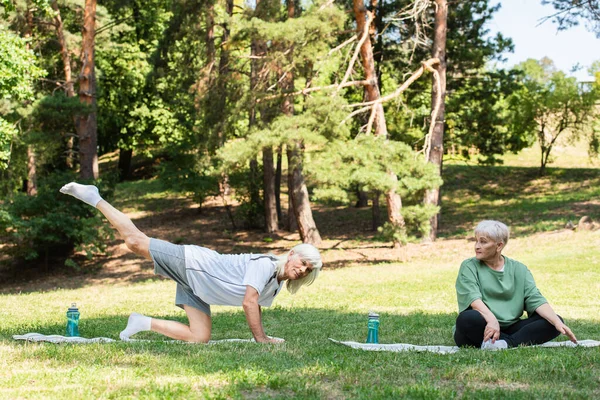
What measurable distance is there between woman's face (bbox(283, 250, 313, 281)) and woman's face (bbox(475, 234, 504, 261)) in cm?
155

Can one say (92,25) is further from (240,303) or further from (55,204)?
(240,303)

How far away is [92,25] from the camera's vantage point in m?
23.5

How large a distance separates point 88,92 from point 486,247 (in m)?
19.9

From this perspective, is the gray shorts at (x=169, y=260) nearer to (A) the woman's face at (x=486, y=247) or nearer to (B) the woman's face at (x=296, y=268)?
(B) the woman's face at (x=296, y=268)

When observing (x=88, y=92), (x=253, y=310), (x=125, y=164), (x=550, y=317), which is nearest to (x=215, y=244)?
(x=88, y=92)

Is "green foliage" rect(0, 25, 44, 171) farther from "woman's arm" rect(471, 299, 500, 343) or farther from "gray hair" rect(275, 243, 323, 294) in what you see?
"woman's arm" rect(471, 299, 500, 343)

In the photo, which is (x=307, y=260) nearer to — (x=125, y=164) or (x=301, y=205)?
(x=301, y=205)

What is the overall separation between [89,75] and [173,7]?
3688 millimetres

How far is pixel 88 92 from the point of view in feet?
77.6

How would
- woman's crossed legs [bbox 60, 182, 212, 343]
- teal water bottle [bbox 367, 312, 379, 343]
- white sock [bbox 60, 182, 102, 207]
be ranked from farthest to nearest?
1. white sock [bbox 60, 182, 102, 207]
2. teal water bottle [bbox 367, 312, 379, 343]
3. woman's crossed legs [bbox 60, 182, 212, 343]

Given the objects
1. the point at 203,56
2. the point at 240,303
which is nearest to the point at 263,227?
the point at 203,56

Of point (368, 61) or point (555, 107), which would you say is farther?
point (555, 107)

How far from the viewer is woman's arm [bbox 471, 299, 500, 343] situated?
608cm

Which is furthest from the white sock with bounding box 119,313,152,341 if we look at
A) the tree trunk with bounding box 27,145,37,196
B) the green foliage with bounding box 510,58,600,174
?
the green foliage with bounding box 510,58,600,174
